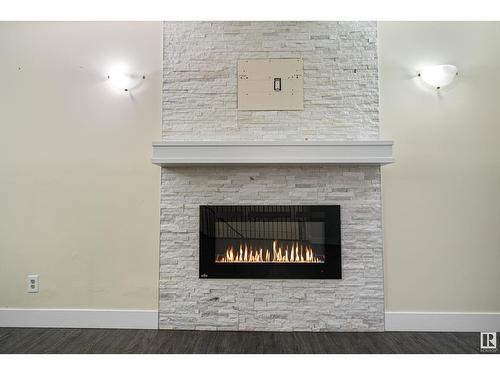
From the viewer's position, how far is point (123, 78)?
263 cm

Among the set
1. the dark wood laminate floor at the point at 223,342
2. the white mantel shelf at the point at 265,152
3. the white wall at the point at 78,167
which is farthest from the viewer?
the white wall at the point at 78,167

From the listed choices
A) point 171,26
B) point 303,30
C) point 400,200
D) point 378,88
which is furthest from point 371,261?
point 171,26

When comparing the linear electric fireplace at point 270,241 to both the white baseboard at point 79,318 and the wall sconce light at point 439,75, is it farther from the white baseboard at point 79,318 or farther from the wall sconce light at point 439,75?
the wall sconce light at point 439,75

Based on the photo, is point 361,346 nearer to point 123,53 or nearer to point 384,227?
point 384,227

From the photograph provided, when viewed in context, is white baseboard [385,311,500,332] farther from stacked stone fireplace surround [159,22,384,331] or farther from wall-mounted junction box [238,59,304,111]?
wall-mounted junction box [238,59,304,111]

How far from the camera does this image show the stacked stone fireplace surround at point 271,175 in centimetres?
254

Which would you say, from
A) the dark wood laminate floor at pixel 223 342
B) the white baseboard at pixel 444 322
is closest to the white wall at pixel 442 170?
the white baseboard at pixel 444 322

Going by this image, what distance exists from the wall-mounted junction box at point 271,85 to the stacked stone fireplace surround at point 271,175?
0.17ft

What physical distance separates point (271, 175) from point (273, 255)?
617mm

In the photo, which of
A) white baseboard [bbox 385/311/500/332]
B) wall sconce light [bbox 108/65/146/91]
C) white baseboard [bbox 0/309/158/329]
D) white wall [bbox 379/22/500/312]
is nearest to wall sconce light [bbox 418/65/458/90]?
white wall [bbox 379/22/500/312]

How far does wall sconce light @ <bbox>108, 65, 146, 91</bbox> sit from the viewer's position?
8.65 feet

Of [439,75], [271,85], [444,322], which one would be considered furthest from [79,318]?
[439,75]

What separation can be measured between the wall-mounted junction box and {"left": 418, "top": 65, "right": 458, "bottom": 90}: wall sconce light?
0.95 meters

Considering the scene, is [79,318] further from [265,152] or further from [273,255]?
[265,152]
